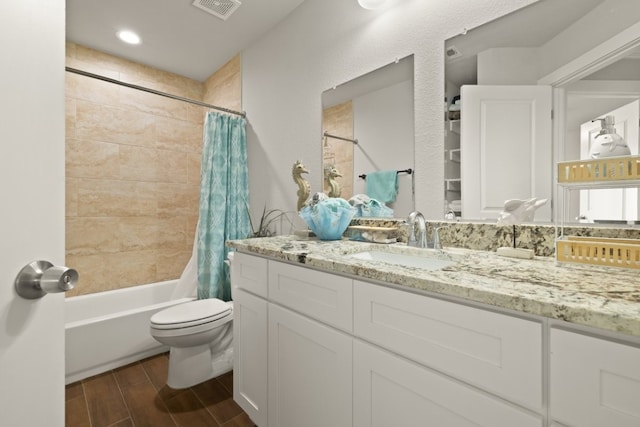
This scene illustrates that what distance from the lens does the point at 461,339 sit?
65cm

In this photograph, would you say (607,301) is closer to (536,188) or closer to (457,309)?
(457,309)

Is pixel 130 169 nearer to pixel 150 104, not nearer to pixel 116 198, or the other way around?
pixel 116 198

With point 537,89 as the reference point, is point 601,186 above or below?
below

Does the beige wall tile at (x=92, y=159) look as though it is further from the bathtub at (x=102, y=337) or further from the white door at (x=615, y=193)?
the white door at (x=615, y=193)

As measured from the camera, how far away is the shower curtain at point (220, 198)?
2355mm

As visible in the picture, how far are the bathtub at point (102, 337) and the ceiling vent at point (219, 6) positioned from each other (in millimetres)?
2145

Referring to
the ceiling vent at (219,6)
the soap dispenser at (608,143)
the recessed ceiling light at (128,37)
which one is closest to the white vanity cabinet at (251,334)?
the soap dispenser at (608,143)

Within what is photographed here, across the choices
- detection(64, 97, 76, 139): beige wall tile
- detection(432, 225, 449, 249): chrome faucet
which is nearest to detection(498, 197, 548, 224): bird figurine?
detection(432, 225, 449, 249): chrome faucet

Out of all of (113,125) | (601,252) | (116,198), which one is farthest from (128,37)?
(601,252)

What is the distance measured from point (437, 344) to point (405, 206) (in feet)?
2.82

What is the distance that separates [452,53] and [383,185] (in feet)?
2.17

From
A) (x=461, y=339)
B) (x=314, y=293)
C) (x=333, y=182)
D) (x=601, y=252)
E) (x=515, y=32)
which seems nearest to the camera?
(x=461, y=339)

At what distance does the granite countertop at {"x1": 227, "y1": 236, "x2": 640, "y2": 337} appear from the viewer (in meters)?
0.50

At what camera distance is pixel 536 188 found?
108cm
